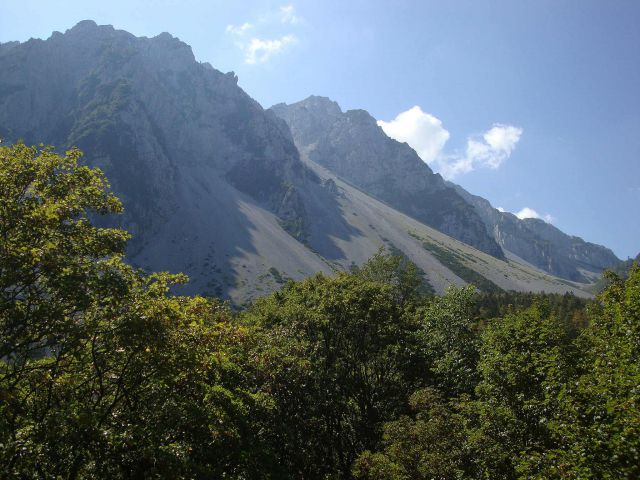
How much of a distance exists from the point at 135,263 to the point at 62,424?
193m

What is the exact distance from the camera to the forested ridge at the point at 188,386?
11359mm

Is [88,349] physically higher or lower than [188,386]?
higher

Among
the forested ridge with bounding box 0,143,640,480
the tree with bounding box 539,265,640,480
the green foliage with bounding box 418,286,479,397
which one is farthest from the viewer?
the green foliage with bounding box 418,286,479,397

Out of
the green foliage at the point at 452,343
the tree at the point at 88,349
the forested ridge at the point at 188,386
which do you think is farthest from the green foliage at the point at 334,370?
the tree at the point at 88,349

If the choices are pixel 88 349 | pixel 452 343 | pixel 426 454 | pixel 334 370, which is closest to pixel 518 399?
pixel 426 454

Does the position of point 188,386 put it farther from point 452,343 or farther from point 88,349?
point 452,343

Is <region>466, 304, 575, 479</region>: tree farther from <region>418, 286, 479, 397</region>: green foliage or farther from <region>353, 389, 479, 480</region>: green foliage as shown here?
<region>418, 286, 479, 397</region>: green foliage

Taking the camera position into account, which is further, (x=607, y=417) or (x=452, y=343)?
(x=452, y=343)

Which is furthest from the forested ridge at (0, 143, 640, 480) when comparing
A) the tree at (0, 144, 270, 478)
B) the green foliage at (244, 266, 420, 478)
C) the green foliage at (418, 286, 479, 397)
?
the green foliage at (418, 286, 479, 397)

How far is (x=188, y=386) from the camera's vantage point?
16.0 metres

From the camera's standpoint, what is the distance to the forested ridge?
11359 millimetres

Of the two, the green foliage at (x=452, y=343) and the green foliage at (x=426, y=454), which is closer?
the green foliage at (x=426, y=454)

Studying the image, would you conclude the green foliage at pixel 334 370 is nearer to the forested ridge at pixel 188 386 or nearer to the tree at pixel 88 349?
the forested ridge at pixel 188 386

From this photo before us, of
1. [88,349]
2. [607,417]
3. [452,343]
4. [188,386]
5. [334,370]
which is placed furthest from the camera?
[452,343]
